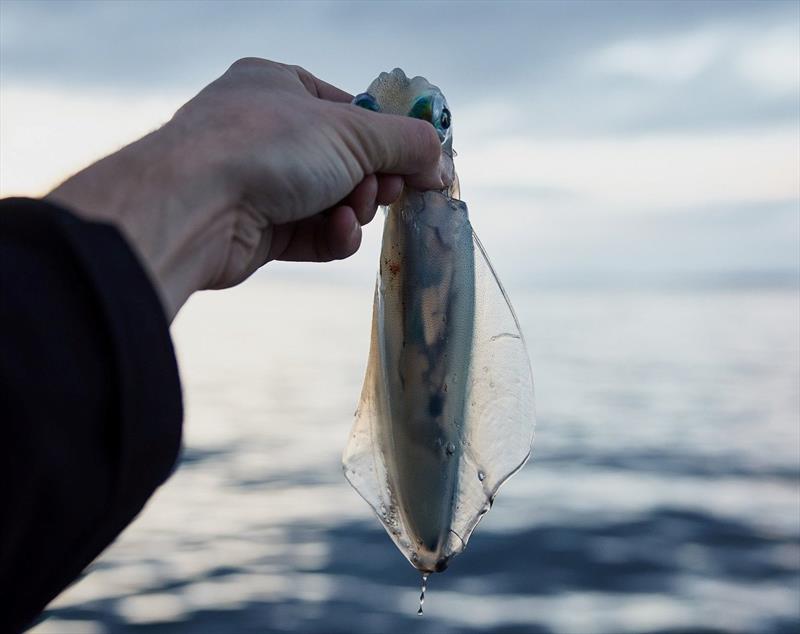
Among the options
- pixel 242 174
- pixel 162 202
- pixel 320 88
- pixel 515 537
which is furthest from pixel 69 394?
pixel 515 537

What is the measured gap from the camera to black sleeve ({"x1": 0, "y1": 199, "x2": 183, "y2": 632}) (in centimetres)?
102

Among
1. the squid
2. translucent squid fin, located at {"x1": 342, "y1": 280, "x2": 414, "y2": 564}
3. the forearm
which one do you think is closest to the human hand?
the forearm

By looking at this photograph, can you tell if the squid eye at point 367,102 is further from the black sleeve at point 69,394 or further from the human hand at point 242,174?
the black sleeve at point 69,394

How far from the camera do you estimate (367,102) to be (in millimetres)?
2094

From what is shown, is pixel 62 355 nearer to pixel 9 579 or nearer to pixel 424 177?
pixel 9 579

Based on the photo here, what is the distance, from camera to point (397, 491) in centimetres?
196

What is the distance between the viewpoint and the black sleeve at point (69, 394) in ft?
3.34

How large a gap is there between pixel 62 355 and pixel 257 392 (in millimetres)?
13705

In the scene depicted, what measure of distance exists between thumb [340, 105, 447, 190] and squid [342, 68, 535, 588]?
0.07 m

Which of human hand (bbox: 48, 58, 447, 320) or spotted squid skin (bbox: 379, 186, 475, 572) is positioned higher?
human hand (bbox: 48, 58, 447, 320)

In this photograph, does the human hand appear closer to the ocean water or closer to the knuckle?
the knuckle

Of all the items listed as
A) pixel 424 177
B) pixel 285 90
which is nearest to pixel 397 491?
pixel 424 177

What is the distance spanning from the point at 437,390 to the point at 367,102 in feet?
2.16

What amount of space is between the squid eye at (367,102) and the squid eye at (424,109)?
0.26 ft
